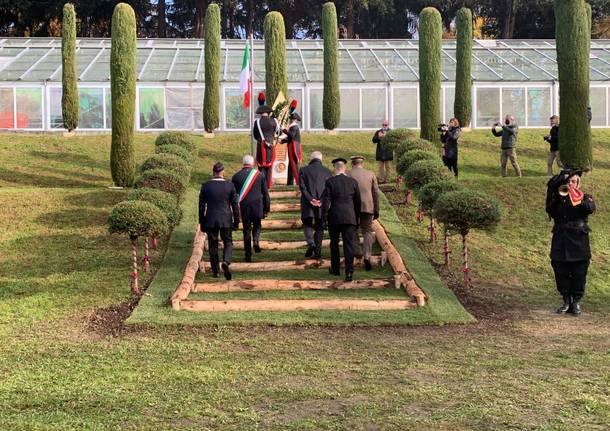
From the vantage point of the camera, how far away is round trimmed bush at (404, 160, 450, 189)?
1189 cm

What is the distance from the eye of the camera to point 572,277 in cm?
843

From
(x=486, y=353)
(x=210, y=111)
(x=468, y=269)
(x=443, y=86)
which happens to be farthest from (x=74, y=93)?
(x=486, y=353)

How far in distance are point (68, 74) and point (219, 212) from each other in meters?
16.0

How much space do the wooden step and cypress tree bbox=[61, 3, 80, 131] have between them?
16705 mm

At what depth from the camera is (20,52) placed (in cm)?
3070

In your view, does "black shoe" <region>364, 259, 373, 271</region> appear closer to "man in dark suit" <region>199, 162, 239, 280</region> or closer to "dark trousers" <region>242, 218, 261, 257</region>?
"dark trousers" <region>242, 218, 261, 257</region>

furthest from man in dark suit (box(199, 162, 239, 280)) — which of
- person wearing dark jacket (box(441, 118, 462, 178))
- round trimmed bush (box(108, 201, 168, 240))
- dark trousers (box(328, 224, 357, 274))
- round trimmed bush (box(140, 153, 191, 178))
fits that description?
person wearing dark jacket (box(441, 118, 462, 178))

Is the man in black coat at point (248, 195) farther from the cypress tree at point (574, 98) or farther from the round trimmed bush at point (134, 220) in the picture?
the cypress tree at point (574, 98)

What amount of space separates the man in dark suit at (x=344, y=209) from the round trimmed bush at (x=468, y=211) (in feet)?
4.42

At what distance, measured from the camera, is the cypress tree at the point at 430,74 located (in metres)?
18.5

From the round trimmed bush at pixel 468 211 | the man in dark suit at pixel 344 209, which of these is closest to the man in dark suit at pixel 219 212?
the man in dark suit at pixel 344 209

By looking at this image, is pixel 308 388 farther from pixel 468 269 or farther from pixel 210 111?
pixel 210 111

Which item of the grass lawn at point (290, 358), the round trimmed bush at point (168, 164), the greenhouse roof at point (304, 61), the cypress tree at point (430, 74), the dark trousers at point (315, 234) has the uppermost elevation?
the greenhouse roof at point (304, 61)

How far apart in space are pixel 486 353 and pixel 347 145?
1600 centimetres
